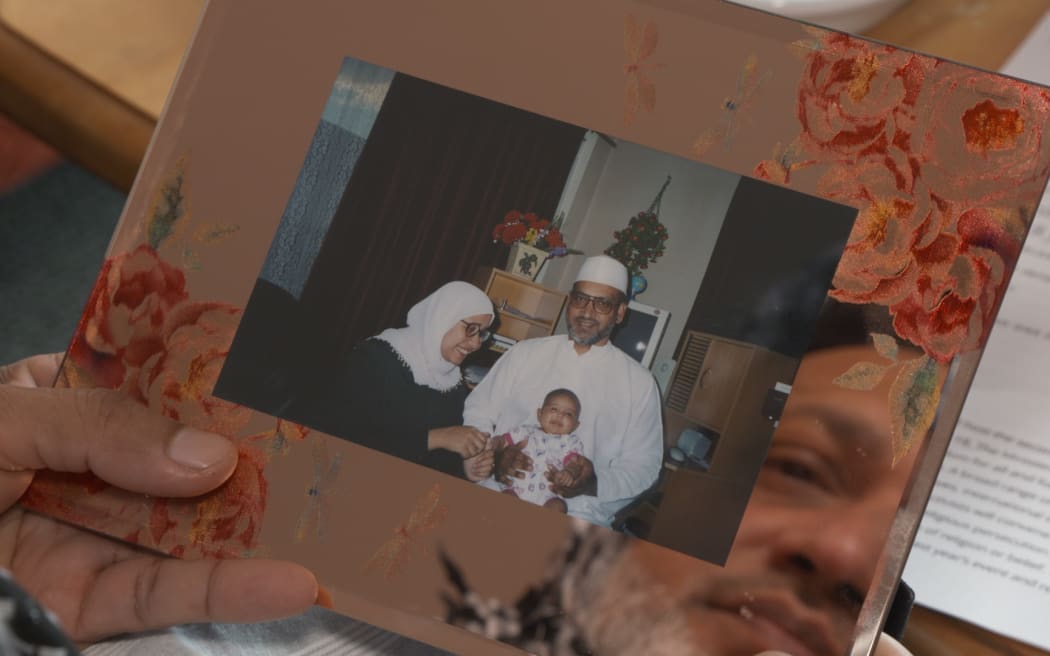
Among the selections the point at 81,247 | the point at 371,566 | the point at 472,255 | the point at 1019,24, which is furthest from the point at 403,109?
the point at 81,247

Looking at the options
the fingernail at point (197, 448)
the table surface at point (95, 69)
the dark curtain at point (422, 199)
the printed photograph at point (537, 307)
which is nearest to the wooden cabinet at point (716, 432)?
the printed photograph at point (537, 307)

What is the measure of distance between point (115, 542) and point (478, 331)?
0.79ft

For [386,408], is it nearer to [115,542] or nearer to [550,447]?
[550,447]

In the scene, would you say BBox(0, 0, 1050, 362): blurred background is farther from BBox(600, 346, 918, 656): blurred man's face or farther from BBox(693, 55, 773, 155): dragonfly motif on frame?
BBox(600, 346, 918, 656): blurred man's face

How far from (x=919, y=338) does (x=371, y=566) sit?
0.89 feet

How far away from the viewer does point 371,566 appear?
418 mm

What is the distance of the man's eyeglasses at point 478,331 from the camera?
1.39ft

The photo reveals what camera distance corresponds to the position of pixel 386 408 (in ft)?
1.39

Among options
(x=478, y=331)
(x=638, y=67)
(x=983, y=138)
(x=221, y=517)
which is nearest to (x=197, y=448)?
(x=221, y=517)

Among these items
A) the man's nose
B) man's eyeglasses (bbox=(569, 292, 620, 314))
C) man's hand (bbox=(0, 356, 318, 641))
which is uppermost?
man's eyeglasses (bbox=(569, 292, 620, 314))

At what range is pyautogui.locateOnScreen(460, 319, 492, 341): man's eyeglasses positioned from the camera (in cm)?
42

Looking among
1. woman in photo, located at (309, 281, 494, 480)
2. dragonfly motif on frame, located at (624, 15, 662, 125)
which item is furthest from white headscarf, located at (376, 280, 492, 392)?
dragonfly motif on frame, located at (624, 15, 662, 125)

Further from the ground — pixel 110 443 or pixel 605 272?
pixel 605 272

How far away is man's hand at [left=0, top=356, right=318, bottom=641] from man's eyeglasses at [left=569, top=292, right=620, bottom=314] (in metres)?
0.18
